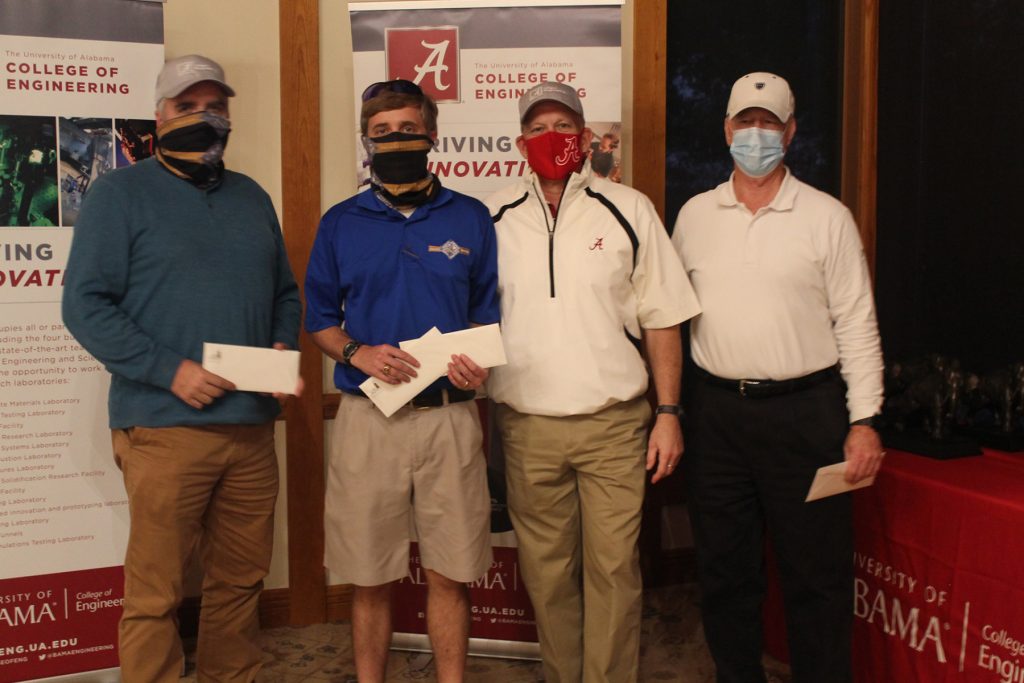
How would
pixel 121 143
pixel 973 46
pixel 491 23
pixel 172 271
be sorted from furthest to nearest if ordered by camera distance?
1. pixel 973 46
2. pixel 491 23
3. pixel 121 143
4. pixel 172 271

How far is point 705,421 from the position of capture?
2348 mm

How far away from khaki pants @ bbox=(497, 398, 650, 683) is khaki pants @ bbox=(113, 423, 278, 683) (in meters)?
0.69

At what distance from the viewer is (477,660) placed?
10.00 ft

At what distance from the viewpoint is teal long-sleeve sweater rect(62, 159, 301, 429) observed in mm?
2090

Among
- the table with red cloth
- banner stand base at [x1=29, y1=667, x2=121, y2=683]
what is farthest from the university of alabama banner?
banner stand base at [x1=29, y1=667, x2=121, y2=683]

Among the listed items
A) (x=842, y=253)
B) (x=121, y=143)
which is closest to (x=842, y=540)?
(x=842, y=253)

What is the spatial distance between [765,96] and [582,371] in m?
0.84

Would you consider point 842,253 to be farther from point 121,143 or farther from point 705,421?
point 121,143

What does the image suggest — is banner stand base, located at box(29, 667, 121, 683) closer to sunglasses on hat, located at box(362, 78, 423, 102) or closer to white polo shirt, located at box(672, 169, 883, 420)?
sunglasses on hat, located at box(362, 78, 423, 102)

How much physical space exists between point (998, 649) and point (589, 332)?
4.16ft

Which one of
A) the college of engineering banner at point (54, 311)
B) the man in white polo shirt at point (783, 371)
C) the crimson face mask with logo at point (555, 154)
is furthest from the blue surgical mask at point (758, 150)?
the college of engineering banner at point (54, 311)

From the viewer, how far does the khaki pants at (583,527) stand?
2.33m

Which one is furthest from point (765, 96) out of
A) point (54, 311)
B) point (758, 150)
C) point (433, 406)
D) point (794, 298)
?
point (54, 311)

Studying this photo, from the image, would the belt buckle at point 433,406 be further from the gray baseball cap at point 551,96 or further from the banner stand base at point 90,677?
the banner stand base at point 90,677
